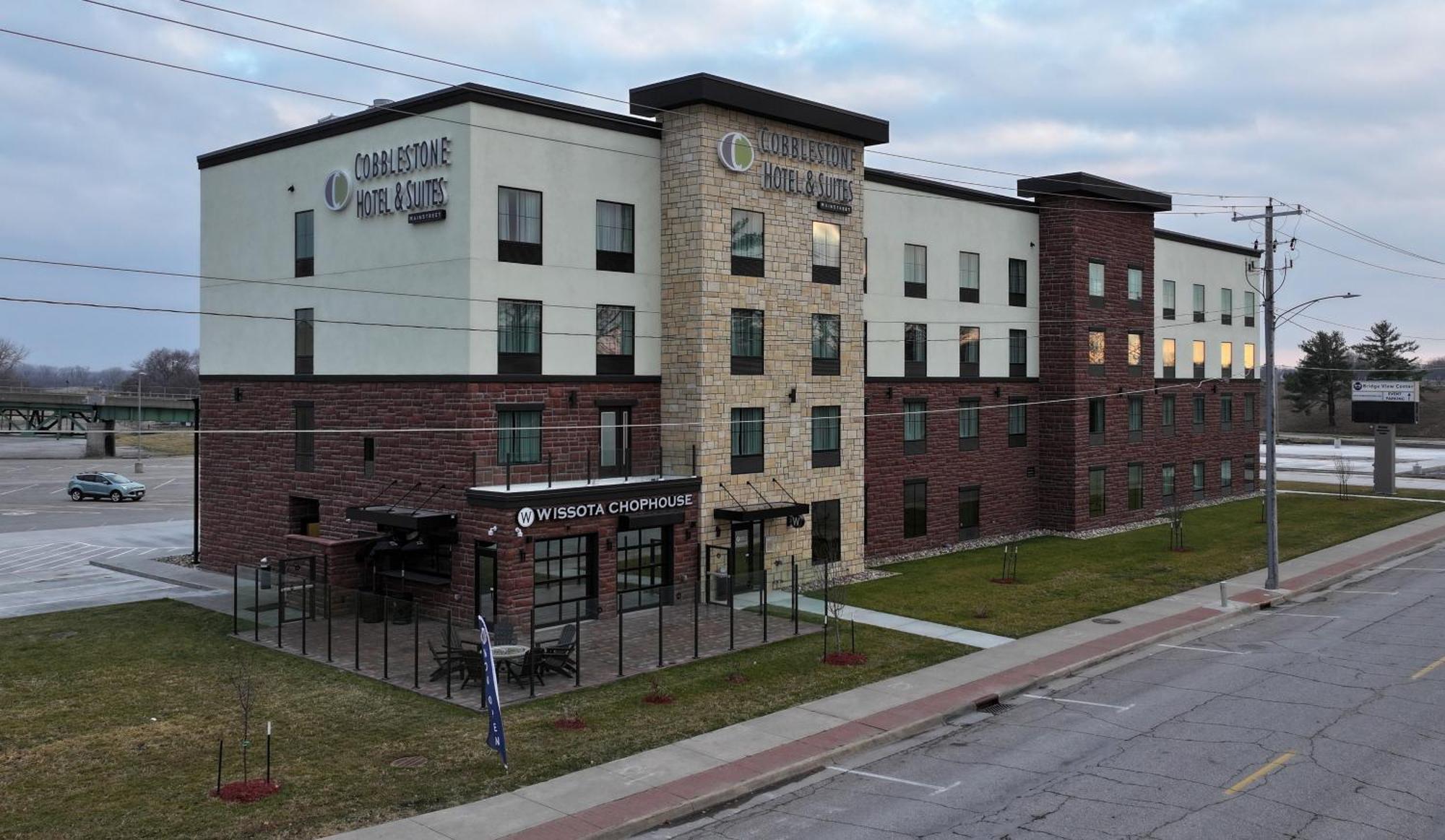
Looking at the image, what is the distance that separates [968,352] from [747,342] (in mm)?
13740

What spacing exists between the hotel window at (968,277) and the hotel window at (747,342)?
12741 mm

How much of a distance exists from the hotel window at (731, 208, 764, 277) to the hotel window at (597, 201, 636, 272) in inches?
124

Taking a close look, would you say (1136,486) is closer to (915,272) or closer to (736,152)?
(915,272)

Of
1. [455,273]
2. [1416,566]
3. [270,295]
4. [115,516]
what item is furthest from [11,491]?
[1416,566]

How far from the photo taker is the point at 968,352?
42594mm

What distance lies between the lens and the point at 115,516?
5147 centimetres

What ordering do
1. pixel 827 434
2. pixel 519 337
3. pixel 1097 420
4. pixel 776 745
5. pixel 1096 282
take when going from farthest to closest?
1. pixel 1097 420
2. pixel 1096 282
3. pixel 827 434
4. pixel 519 337
5. pixel 776 745

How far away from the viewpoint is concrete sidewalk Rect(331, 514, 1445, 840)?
14938mm

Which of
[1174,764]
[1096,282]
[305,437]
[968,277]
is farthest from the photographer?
[1096,282]

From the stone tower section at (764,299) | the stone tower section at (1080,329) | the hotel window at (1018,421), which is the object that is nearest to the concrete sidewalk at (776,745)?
the stone tower section at (764,299)

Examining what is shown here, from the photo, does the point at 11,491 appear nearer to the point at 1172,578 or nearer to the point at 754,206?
the point at 754,206

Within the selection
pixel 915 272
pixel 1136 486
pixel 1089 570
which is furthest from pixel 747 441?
pixel 1136 486

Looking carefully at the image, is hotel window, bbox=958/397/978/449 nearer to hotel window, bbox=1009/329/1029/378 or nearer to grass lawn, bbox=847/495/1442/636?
hotel window, bbox=1009/329/1029/378

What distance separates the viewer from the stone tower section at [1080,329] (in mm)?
44969
